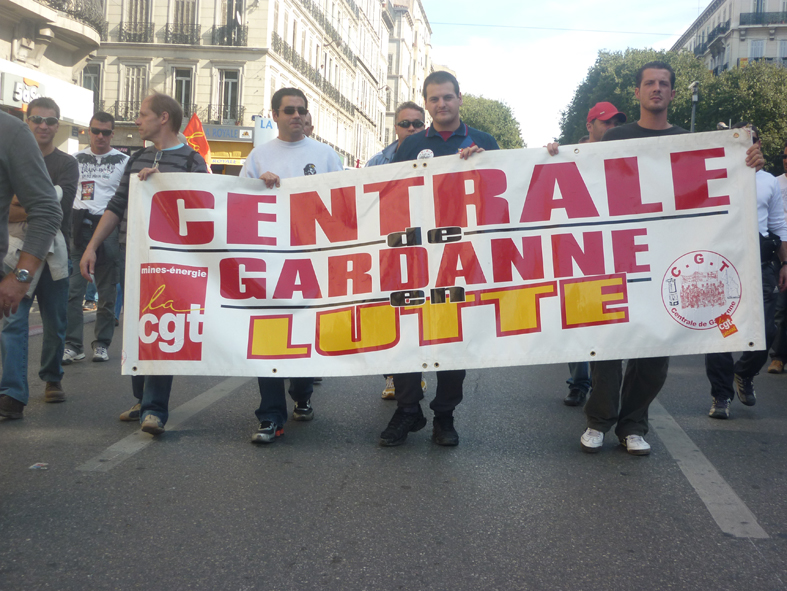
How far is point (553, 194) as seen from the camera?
492cm

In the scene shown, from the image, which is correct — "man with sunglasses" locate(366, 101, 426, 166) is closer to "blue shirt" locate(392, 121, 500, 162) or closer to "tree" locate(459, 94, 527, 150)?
"blue shirt" locate(392, 121, 500, 162)

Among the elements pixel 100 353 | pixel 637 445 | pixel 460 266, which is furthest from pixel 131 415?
pixel 637 445

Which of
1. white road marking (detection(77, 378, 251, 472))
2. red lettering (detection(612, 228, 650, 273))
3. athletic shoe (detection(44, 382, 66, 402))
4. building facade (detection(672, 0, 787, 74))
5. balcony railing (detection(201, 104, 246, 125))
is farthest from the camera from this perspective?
building facade (detection(672, 0, 787, 74))

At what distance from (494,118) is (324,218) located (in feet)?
304

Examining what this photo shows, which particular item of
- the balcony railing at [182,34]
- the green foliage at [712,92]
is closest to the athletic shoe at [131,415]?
the balcony railing at [182,34]

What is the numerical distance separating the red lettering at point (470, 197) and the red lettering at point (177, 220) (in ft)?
4.41

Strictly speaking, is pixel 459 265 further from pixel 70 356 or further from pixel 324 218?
pixel 70 356

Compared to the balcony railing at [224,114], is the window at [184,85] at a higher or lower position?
higher

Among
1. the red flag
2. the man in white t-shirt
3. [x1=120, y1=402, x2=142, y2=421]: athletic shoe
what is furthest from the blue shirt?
the red flag

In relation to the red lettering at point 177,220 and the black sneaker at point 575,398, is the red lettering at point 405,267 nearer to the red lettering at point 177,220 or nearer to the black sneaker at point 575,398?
the red lettering at point 177,220

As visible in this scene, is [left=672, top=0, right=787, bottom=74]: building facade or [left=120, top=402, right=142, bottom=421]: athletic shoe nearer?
[left=120, top=402, right=142, bottom=421]: athletic shoe

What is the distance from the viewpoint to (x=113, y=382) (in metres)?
6.64

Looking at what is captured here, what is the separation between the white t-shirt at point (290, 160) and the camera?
17.6 feet

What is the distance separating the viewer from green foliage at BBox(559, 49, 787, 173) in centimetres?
5022
